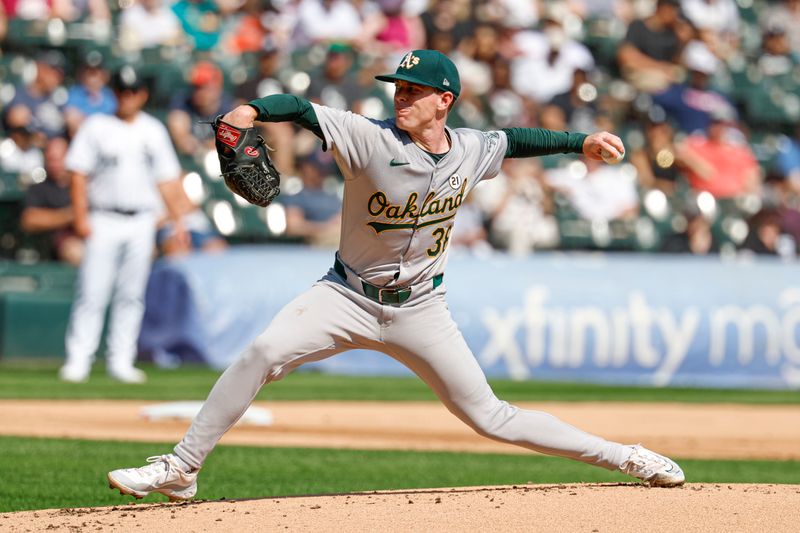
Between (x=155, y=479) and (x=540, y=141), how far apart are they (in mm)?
2052

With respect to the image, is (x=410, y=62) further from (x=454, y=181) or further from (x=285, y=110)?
(x=285, y=110)

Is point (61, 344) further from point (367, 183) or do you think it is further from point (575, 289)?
point (367, 183)

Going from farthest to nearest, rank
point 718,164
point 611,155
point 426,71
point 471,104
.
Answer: point 718,164 → point 471,104 → point 611,155 → point 426,71

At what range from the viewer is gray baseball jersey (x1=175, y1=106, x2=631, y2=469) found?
16.4ft

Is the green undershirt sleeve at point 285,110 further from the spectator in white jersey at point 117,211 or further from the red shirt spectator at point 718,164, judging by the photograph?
the red shirt spectator at point 718,164

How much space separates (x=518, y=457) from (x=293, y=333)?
3.72 m

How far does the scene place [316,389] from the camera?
12172 millimetres

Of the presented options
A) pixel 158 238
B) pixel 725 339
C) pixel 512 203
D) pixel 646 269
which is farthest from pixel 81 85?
pixel 725 339

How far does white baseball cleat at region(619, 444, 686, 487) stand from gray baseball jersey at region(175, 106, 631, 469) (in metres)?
0.05

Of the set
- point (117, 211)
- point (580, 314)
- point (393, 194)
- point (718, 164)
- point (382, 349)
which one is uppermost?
point (393, 194)

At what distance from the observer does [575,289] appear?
13.3 meters

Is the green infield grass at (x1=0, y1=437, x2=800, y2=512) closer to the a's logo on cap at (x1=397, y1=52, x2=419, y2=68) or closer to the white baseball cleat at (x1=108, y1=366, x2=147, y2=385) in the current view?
the a's logo on cap at (x1=397, y1=52, x2=419, y2=68)

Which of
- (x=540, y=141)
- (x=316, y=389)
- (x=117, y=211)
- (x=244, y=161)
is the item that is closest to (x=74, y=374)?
(x=117, y=211)

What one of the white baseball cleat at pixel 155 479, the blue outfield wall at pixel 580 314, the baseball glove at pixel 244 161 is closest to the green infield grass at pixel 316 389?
the blue outfield wall at pixel 580 314
